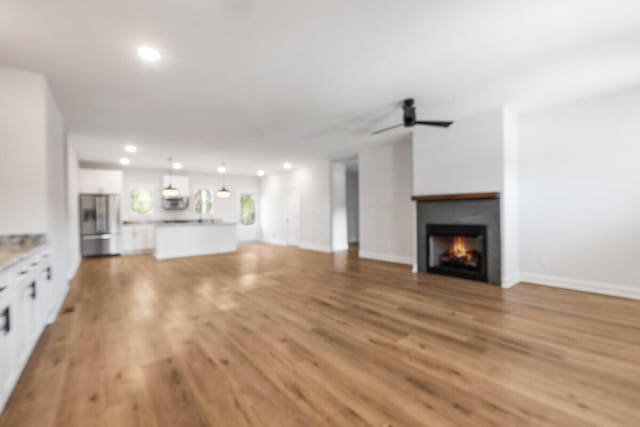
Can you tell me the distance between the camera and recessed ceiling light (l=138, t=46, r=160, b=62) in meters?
2.67

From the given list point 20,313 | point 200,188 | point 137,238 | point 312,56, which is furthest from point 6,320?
point 200,188

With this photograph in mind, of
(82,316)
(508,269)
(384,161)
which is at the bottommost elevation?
(82,316)

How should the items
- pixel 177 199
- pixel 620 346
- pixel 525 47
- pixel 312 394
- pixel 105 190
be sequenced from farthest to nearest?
pixel 177 199 → pixel 105 190 → pixel 525 47 → pixel 620 346 → pixel 312 394

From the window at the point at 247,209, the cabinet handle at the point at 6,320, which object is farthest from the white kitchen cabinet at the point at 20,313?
the window at the point at 247,209

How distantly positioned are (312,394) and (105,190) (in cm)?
853

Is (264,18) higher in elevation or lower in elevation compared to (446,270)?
higher

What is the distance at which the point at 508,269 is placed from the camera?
444cm

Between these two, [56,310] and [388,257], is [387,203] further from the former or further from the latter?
[56,310]

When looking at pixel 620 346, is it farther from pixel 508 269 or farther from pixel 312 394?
pixel 312 394

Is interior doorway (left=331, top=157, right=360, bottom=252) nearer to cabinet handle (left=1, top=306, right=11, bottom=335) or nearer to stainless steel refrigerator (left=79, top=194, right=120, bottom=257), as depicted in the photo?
stainless steel refrigerator (left=79, top=194, right=120, bottom=257)

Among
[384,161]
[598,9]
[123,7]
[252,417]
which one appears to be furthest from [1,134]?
[384,161]

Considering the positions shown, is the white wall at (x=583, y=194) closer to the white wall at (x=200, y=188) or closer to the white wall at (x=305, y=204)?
the white wall at (x=305, y=204)

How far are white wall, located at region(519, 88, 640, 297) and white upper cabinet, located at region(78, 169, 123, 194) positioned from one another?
9644 millimetres

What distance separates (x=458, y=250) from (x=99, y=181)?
9.11m
